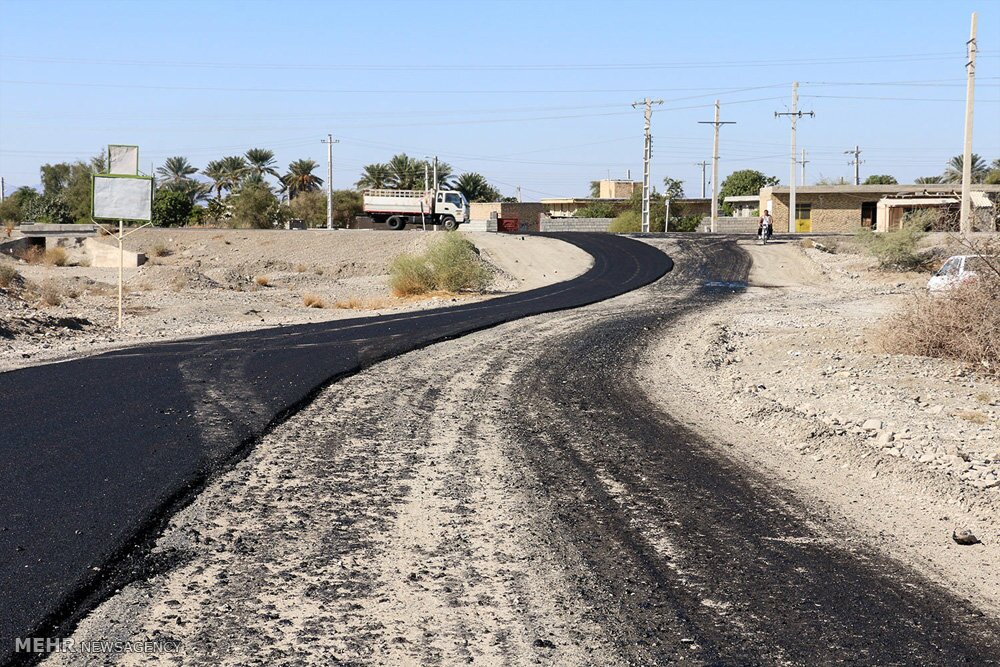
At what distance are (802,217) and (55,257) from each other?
52.7 meters

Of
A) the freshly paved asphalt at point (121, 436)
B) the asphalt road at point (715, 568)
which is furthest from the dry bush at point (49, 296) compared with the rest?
the asphalt road at point (715, 568)

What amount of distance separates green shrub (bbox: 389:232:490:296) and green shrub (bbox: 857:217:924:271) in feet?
54.1

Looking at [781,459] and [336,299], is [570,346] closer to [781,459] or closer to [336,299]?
[781,459]

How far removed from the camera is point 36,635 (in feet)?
17.4

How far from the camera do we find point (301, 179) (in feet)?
355

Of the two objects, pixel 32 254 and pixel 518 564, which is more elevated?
pixel 32 254

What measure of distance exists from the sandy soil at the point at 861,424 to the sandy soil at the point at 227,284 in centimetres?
1115

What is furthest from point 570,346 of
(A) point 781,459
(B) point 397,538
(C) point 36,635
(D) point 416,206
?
(D) point 416,206

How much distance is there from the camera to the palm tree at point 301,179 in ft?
356

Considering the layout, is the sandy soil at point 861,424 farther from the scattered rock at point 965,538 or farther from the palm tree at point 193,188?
the palm tree at point 193,188

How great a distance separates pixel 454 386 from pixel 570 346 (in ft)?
17.3

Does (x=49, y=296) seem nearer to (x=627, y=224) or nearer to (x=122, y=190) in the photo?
(x=122, y=190)

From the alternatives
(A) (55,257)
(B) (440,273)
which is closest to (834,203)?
(B) (440,273)

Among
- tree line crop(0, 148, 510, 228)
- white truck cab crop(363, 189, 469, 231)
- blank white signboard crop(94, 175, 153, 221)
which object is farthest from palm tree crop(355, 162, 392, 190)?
blank white signboard crop(94, 175, 153, 221)
